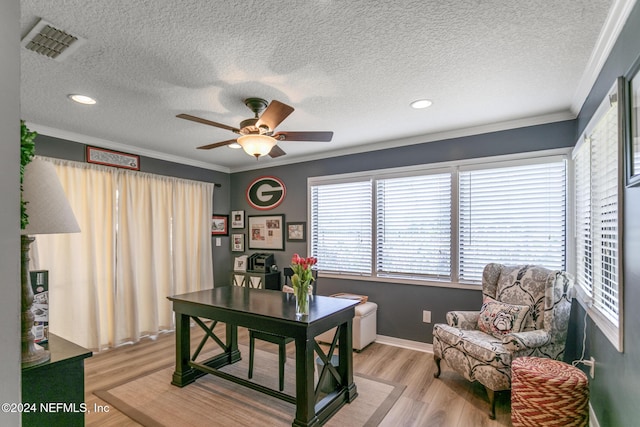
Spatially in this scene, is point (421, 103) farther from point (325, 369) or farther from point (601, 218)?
point (325, 369)

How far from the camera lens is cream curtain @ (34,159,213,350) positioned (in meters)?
3.59

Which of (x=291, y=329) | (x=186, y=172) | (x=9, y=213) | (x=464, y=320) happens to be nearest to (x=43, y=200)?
(x=9, y=213)

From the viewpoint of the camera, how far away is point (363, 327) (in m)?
3.77

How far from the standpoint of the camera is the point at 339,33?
1870mm

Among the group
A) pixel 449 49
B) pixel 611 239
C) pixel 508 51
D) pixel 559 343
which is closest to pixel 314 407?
pixel 559 343

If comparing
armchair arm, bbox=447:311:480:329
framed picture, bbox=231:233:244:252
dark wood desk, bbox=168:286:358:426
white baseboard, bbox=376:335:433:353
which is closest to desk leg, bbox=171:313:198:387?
dark wood desk, bbox=168:286:358:426

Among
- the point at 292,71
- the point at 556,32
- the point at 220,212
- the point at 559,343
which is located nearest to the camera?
the point at 556,32

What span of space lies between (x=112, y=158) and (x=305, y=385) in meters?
3.56

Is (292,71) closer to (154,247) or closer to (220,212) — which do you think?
(154,247)

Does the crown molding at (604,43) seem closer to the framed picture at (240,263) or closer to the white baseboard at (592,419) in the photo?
the white baseboard at (592,419)

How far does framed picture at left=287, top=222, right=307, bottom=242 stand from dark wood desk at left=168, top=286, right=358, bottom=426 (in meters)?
1.68

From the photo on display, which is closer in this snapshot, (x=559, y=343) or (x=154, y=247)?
(x=559, y=343)

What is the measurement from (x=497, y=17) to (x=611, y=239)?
1432 millimetres

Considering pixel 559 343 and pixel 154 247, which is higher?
pixel 154 247
